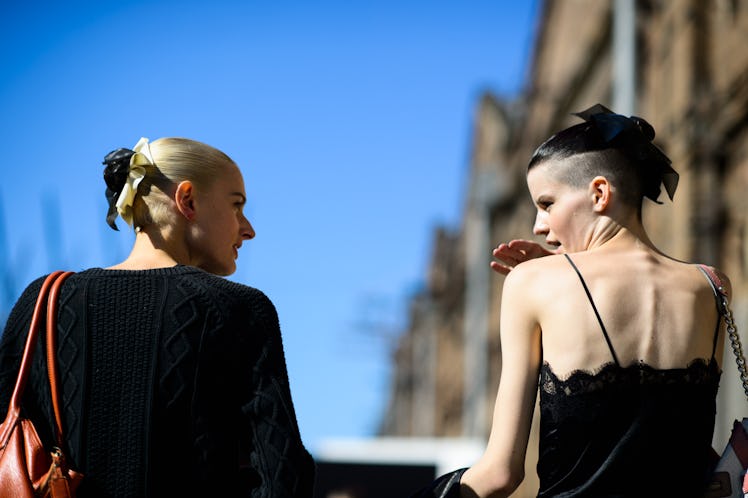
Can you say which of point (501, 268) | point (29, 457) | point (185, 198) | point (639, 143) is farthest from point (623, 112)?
point (29, 457)

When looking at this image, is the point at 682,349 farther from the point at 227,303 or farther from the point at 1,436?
the point at 1,436

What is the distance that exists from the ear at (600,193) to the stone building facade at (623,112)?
24.1 ft

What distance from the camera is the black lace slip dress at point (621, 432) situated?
3.14 m

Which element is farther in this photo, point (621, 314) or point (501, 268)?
point (501, 268)

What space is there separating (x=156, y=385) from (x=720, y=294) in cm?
148

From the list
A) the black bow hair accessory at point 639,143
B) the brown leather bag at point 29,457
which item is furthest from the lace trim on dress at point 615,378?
the brown leather bag at point 29,457

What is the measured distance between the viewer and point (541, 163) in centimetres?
346

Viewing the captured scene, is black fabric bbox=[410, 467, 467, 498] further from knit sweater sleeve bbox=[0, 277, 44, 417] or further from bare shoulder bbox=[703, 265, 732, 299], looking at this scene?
knit sweater sleeve bbox=[0, 277, 44, 417]

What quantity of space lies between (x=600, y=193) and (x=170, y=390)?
4.03ft

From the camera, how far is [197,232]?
347 cm

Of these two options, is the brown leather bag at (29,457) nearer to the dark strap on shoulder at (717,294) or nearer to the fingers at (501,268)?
the fingers at (501,268)

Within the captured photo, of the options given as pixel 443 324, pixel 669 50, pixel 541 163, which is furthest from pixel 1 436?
pixel 443 324

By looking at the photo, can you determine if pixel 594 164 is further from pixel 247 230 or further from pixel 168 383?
pixel 168 383

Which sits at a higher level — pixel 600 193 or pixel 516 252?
pixel 600 193
